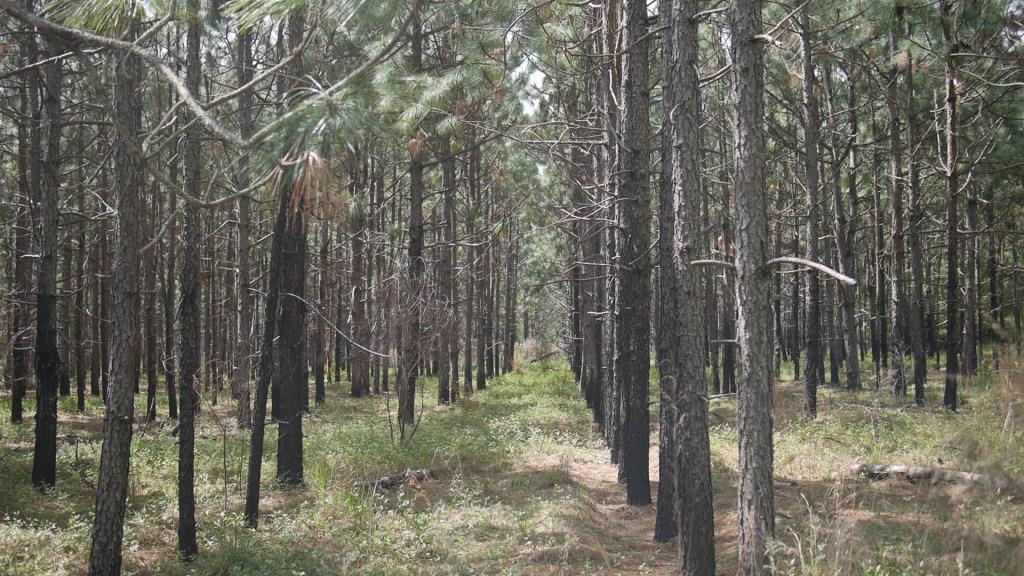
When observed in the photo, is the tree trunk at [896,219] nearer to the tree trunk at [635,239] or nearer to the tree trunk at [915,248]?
the tree trunk at [915,248]

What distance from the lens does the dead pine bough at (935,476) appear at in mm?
6141

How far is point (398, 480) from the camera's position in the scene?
9.54 meters

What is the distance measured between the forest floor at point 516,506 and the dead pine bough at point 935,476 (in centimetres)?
11

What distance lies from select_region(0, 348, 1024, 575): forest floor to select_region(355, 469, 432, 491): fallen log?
0.12m

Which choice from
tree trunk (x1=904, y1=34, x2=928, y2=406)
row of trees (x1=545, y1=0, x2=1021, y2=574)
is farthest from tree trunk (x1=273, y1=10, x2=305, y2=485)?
tree trunk (x1=904, y1=34, x2=928, y2=406)

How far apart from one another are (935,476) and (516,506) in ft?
15.0

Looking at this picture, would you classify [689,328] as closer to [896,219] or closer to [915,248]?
[915,248]

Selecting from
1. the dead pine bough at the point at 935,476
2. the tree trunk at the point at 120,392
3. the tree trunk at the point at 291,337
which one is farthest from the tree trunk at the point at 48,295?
the dead pine bough at the point at 935,476

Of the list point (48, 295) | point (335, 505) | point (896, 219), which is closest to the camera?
point (335, 505)

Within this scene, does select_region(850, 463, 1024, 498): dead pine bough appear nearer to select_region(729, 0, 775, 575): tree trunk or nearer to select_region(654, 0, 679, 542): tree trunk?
select_region(654, 0, 679, 542): tree trunk

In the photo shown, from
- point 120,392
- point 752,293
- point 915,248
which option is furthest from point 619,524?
point 915,248

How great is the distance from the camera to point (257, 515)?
7.40 metres

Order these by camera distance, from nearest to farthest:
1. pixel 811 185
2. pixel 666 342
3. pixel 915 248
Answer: pixel 666 342 → pixel 811 185 → pixel 915 248

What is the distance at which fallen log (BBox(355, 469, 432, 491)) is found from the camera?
8.96 meters
